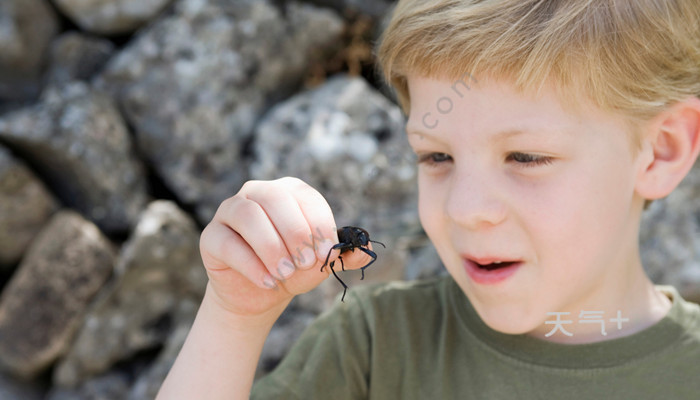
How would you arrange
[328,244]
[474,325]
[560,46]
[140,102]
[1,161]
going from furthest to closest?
[140,102] < [1,161] < [474,325] < [560,46] < [328,244]

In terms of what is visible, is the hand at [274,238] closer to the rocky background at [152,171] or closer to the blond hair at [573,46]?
the blond hair at [573,46]

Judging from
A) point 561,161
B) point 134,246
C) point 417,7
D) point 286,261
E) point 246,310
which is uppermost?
point 417,7

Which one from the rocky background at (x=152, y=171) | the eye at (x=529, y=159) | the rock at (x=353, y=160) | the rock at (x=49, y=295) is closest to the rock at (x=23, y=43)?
the rocky background at (x=152, y=171)

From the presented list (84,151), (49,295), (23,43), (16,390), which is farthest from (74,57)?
(16,390)

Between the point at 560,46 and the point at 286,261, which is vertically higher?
the point at 560,46

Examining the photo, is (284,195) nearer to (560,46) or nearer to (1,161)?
(560,46)

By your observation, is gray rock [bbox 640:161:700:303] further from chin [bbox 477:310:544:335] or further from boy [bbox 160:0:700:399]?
chin [bbox 477:310:544:335]

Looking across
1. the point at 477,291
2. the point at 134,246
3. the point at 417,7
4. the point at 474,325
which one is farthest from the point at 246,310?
the point at 134,246
